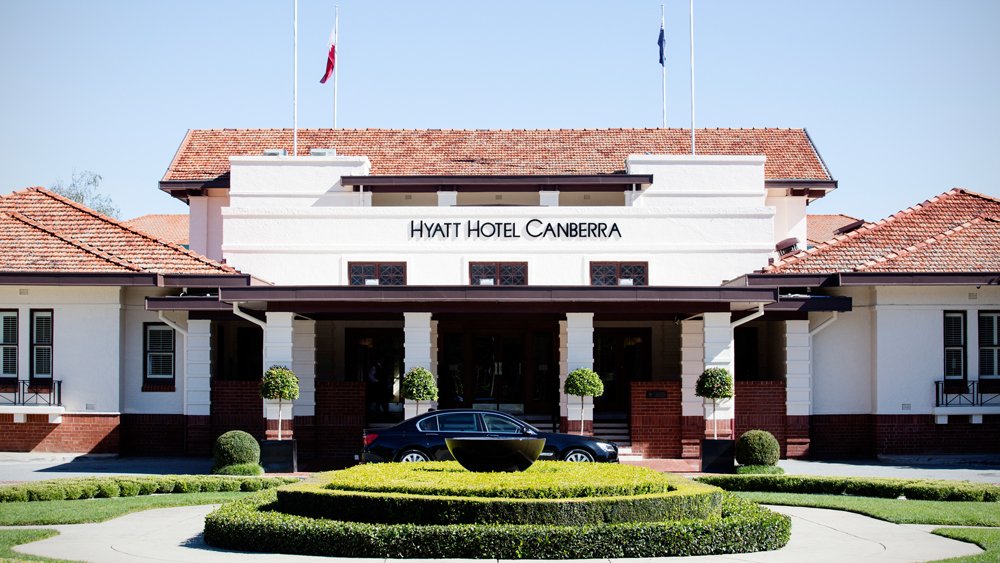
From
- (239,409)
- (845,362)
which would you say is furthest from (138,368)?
(845,362)

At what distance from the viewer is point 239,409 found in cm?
2756

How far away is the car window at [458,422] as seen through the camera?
22359 millimetres

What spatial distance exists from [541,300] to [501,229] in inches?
273

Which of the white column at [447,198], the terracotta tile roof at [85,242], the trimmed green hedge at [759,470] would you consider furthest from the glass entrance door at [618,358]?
the terracotta tile roof at [85,242]

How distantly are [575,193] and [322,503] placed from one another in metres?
21.3

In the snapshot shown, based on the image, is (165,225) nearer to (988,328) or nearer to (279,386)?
(279,386)

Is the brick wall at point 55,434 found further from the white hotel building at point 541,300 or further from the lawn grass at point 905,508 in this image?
the lawn grass at point 905,508

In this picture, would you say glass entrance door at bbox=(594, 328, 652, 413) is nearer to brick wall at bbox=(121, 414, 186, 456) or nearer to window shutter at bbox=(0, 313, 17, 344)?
brick wall at bbox=(121, 414, 186, 456)

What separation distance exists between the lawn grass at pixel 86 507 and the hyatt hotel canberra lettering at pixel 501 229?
13.0 m

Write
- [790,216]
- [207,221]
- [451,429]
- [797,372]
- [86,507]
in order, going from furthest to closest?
[790,216] < [207,221] < [797,372] < [451,429] < [86,507]

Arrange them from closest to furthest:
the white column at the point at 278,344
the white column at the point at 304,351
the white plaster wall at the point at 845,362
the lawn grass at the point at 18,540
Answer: the lawn grass at the point at 18,540, the white column at the point at 278,344, the white plaster wall at the point at 845,362, the white column at the point at 304,351

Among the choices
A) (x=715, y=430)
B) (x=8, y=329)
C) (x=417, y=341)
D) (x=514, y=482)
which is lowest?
(x=715, y=430)

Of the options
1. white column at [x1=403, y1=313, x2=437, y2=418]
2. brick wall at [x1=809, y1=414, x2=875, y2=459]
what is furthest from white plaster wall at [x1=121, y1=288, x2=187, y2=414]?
brick wall at [x1=809, y1=414, x2=875, y2=459]

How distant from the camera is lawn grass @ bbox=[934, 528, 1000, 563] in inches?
515
